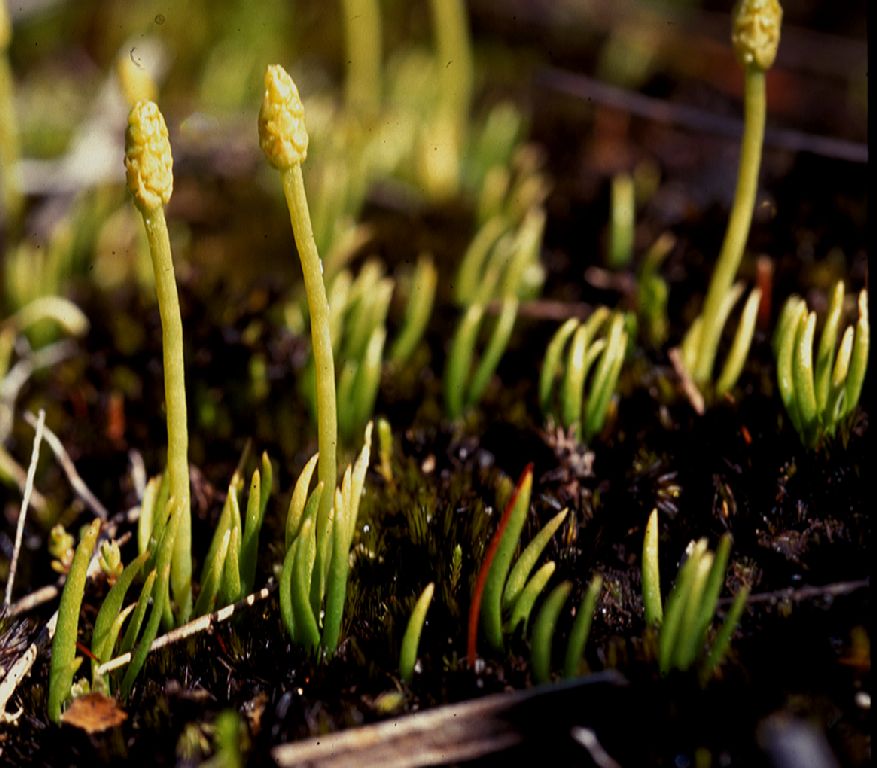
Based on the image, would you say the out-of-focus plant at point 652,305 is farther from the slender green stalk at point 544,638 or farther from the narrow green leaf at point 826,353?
the slender green stalk at point 544,638

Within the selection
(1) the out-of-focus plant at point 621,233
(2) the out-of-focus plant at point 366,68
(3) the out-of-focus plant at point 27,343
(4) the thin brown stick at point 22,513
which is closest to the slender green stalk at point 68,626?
(4) the thin brown stick at point 22,513

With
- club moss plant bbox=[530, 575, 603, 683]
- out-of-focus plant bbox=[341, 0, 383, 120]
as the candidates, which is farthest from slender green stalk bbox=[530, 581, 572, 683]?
out-of-focus plant bbox=[341, 0, 383, 120]

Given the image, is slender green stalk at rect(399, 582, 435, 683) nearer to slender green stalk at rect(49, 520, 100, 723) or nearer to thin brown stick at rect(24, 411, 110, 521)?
slender green stalk at rect(49, 520, 100, 723)

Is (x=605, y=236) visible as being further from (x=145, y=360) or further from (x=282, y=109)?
(x=282, y=109)

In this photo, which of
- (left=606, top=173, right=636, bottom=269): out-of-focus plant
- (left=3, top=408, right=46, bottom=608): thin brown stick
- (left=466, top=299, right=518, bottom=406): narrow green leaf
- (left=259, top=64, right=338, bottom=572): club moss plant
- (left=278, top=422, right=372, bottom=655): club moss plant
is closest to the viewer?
(left=259, top=64, right=338, bottom=572): club moss plant

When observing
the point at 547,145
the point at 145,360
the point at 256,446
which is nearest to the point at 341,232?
the point at 145,360
